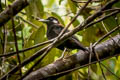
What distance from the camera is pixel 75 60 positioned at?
8.55 ft

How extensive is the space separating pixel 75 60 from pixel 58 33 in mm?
1137

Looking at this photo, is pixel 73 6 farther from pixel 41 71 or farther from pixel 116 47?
pixel 41 71

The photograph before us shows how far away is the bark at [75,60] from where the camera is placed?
2301mm

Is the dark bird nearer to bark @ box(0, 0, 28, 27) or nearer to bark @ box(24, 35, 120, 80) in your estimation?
bark @ box(24, 35, 120, 80)

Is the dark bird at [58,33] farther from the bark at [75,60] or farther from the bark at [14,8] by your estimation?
the bark at [14,8]

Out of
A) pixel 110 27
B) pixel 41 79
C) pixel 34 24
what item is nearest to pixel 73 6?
pixel 110 27

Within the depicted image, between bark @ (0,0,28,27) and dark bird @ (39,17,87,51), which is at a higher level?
bark @ (0,0,28,27)

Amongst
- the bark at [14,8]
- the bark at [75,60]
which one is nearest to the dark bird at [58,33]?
the bark at [75,60]

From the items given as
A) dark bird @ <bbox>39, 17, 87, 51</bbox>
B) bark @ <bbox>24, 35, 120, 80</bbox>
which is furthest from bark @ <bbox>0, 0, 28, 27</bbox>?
dark bird @ <bbox>39, 17, 87, 51</bbox>

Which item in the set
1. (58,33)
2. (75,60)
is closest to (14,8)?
(75,60)

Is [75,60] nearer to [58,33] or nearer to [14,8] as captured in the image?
[14,8]

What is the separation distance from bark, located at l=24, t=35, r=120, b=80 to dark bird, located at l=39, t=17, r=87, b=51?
8.5 inches

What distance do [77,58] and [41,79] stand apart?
1.96 feet

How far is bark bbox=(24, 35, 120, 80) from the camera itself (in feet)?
7.55
